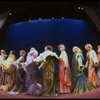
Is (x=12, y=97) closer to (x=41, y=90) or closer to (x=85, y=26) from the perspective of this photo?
(x=41, y=90)

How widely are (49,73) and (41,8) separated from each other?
1099 mm

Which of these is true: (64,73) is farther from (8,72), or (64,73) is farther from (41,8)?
(41,8)

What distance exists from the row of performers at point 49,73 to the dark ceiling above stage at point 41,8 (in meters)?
0.55

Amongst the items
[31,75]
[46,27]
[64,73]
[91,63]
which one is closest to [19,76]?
[31,75]

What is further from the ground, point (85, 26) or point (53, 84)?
point (85, 26)

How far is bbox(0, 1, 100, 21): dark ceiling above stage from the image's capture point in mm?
5409

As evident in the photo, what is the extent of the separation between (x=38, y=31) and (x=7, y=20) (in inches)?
21.9

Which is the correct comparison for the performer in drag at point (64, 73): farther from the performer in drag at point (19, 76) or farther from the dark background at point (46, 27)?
the performer in drag at point (19, 76)

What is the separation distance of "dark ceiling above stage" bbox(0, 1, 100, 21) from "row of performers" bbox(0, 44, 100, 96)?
1.80 ft

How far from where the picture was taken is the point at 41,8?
5480 mm

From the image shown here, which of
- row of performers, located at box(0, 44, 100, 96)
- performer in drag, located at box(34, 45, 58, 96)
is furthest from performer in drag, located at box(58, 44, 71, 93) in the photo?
performer in drag, located at box(34, 45, 58, 96)

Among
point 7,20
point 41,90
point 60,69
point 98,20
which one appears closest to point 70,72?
point 60,69

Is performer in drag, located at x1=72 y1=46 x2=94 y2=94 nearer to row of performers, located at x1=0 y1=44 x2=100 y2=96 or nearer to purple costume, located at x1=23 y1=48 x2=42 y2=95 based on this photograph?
row of performers, located at x1=0 y1=44 x2=100 y2=96

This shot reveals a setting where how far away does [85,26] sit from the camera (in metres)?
5.42
